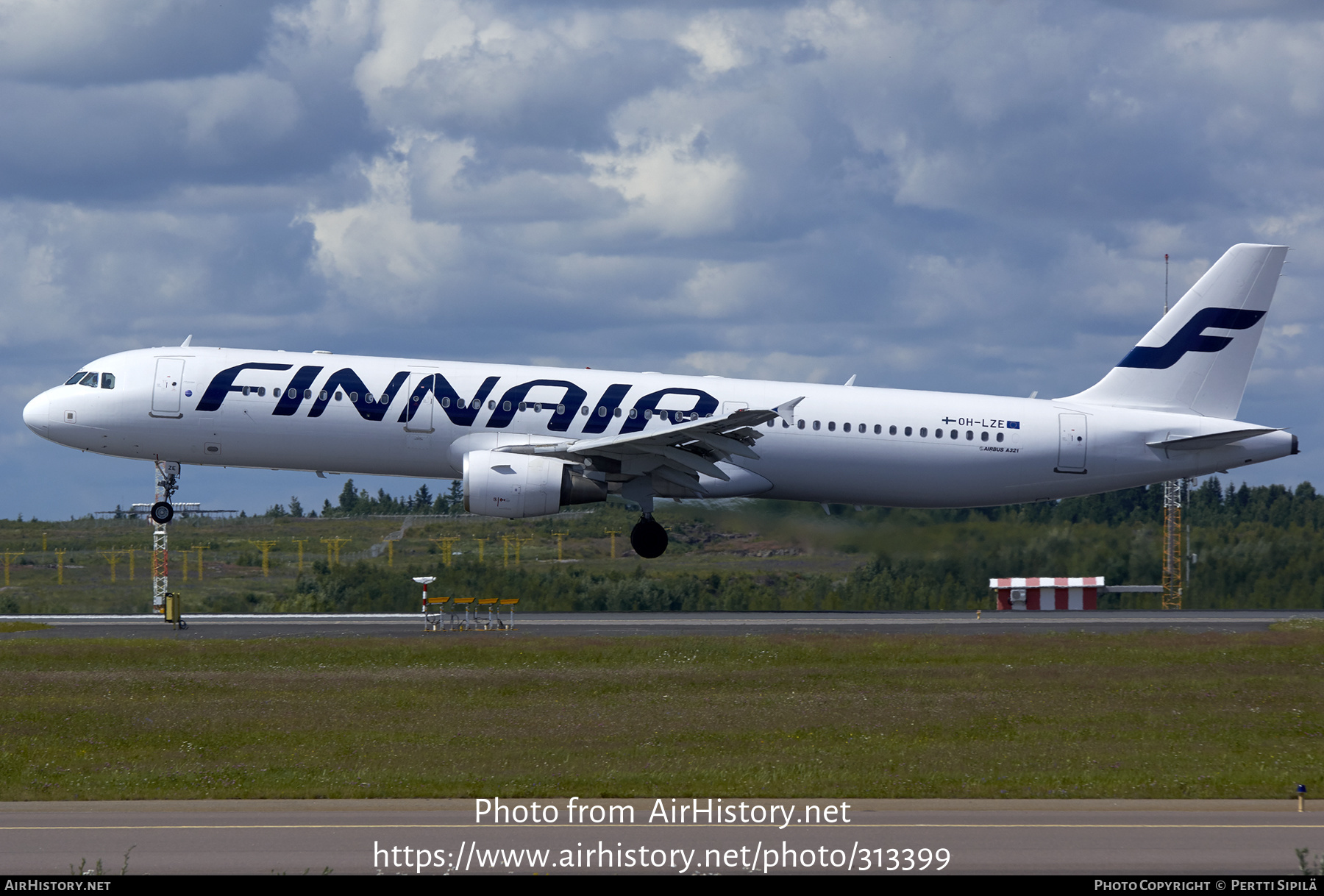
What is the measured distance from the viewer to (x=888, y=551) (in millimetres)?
39969

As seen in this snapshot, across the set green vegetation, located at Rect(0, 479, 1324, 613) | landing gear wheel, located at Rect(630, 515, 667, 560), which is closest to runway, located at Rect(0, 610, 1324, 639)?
green vegetation, located at Rect(0, 479, 1324, 613)

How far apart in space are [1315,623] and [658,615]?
705 inches

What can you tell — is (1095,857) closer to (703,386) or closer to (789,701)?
(789,701)

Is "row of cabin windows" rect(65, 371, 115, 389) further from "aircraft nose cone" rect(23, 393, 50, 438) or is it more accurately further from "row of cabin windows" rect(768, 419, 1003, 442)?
"row of cabin windows" rect(768, 419, 1003, 442)

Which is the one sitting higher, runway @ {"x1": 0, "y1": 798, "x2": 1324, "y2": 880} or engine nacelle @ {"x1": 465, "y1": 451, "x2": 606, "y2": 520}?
engine nacelle @ {"x1": 465, "y1": 451, "x2": 606, "y2": 520}

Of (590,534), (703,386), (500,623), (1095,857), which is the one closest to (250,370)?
(500,623)

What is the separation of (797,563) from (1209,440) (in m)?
12.3

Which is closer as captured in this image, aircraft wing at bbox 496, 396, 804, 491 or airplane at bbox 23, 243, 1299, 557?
aircraft wing at bbox 496, 396, 804, 491

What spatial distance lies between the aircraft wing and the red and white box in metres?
11.2

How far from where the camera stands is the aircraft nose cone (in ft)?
121

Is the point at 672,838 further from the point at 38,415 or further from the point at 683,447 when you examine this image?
the point at 38,415

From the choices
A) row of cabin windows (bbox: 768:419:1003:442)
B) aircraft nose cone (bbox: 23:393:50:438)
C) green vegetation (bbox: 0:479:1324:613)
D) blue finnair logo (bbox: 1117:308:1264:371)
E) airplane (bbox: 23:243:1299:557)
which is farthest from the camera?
blue finnair logo (bbox: 1117:308:1264:371)

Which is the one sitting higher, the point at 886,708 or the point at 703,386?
the point at 703,386

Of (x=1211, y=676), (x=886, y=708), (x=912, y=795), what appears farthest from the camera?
(x=1211, y=676)
